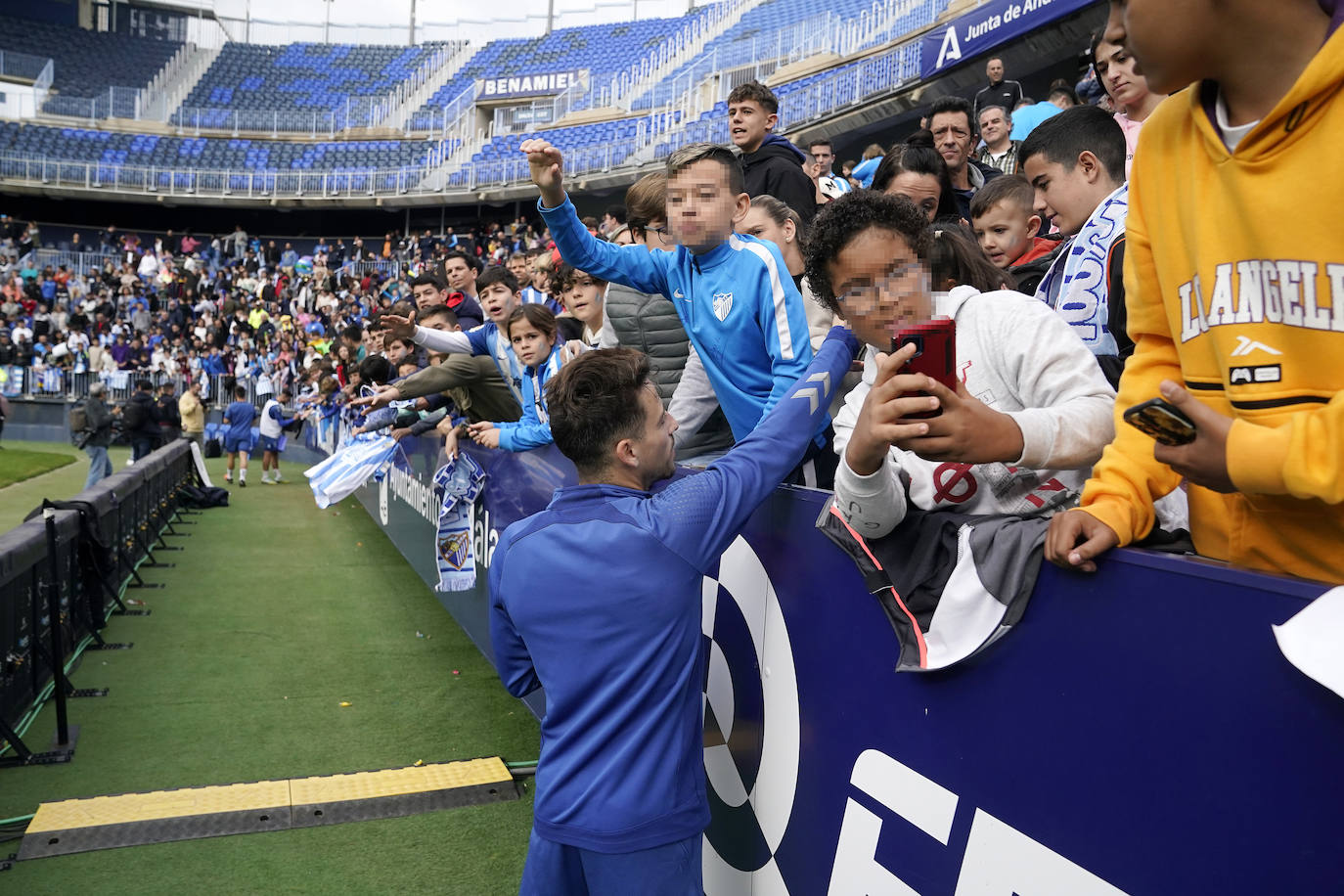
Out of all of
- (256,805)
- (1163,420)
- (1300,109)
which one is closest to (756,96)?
(256,805)

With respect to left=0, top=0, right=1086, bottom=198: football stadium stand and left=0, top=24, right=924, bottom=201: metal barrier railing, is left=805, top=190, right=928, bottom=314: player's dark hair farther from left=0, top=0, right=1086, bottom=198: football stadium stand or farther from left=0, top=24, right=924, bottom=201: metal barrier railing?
left=0, top=24, right=924, bottom=201: metal barrier railing

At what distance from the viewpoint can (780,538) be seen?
8.05ft

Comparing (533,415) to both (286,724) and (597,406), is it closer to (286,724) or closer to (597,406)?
(286,724)

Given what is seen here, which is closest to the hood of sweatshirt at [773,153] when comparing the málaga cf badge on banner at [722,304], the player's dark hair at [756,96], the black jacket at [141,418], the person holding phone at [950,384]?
the player's dark hair at [756,96]

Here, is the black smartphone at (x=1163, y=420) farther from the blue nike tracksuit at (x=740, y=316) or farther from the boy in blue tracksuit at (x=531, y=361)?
the boy in blue tracksuit at (x=531, y=361)

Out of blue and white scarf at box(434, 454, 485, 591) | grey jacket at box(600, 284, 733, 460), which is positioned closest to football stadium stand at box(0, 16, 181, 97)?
blue and white scarf at box(434, 454, 485, 591)

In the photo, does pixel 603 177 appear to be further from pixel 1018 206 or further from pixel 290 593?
pixel 1018 206

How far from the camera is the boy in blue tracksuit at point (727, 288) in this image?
3.09m

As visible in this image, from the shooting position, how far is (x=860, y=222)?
6.33 ft

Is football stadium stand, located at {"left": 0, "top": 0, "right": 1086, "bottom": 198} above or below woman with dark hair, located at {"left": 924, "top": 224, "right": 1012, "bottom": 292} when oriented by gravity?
above

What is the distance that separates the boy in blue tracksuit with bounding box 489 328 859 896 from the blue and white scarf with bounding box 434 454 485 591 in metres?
3.15

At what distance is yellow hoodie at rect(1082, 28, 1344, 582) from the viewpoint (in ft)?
3.77

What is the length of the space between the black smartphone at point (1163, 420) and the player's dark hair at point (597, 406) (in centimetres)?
136

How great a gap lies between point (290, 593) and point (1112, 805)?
Result: 7.97 metres
